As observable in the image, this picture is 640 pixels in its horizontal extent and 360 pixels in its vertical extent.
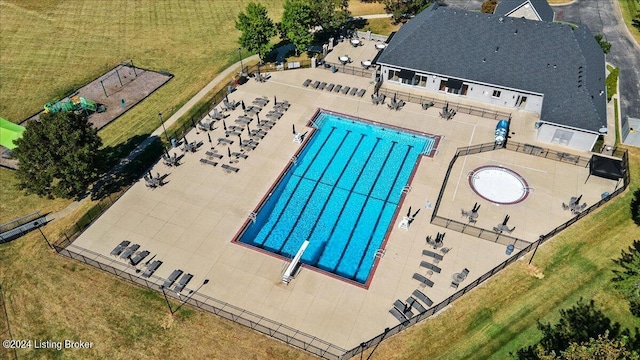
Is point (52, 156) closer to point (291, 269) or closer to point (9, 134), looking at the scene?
point (9, 134)

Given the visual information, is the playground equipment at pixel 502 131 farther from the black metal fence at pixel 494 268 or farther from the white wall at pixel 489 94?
the white wall at pixel 489 94

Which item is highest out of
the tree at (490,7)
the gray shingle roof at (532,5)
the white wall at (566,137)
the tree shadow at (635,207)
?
the gray shingle roof at (532,5)

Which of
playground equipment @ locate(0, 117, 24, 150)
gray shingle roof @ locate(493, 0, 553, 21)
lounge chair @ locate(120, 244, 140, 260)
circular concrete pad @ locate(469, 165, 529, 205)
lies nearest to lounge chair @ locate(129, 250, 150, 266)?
lounge chair @ locate(120, 244, 140, 260)

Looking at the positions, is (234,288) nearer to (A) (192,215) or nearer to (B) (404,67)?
(A) (192,215)

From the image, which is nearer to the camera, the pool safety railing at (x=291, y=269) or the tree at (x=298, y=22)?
the pool safety railing at (x=291, y=269)

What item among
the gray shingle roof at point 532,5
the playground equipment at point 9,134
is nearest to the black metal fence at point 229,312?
the playground equipment at point 9,134

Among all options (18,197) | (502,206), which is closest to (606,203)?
(502,206)

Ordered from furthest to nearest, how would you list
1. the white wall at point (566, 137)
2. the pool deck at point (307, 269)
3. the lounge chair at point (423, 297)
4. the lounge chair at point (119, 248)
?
the white wall at point (566, 137) < the lounge chair at point (119, 248) < the pool deck at point (307, 269) < the lounge chair at point (423, 297)

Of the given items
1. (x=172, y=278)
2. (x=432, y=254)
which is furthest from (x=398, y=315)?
(x=172, y=278)

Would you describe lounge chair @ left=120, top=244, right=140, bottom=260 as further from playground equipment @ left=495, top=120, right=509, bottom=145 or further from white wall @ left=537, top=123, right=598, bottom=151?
white wall @ left=537, top=123, right=598, bottom=151
